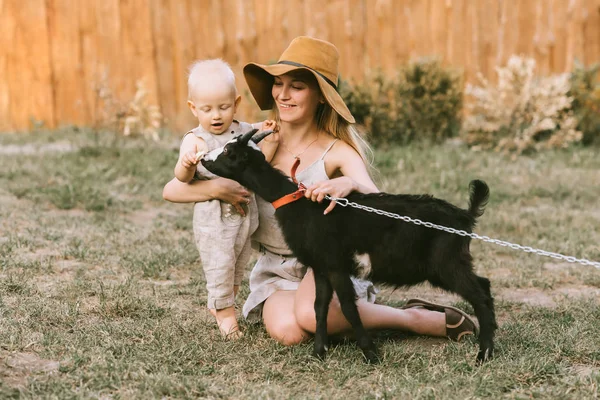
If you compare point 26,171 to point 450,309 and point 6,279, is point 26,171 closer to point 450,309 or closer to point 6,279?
point 6,279

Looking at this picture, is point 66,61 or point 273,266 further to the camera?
point 66,61

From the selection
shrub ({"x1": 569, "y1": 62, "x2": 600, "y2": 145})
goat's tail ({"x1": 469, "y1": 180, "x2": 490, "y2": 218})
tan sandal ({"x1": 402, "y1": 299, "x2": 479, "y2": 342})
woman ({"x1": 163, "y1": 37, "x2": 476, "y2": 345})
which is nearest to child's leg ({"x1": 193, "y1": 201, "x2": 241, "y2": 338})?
woman ({"x1": 163, "y1": 37, "x2": 476, "y2": 345})

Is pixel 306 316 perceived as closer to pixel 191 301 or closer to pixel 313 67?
pixel 191 301

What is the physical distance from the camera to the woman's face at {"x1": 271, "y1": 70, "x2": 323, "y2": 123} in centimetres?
376

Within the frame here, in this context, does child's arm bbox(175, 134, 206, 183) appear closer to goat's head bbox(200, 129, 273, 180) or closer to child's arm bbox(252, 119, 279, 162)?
goat's head bbox(200, 129, 273, 180)

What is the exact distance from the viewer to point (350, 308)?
3303mm

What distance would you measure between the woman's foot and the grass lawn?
0.18 ft

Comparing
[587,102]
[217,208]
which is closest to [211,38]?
[587,102]

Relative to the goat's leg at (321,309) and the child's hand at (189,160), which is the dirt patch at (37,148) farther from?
the goat's leg at (321,309)

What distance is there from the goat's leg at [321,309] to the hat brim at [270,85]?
85 centimetres

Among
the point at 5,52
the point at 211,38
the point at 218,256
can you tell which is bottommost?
the point at 218,256

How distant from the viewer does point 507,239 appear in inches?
230

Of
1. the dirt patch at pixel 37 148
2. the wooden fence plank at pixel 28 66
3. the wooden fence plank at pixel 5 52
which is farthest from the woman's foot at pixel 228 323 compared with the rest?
the wooden fence plank at pixel 5 52

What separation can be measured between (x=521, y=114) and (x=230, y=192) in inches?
227
